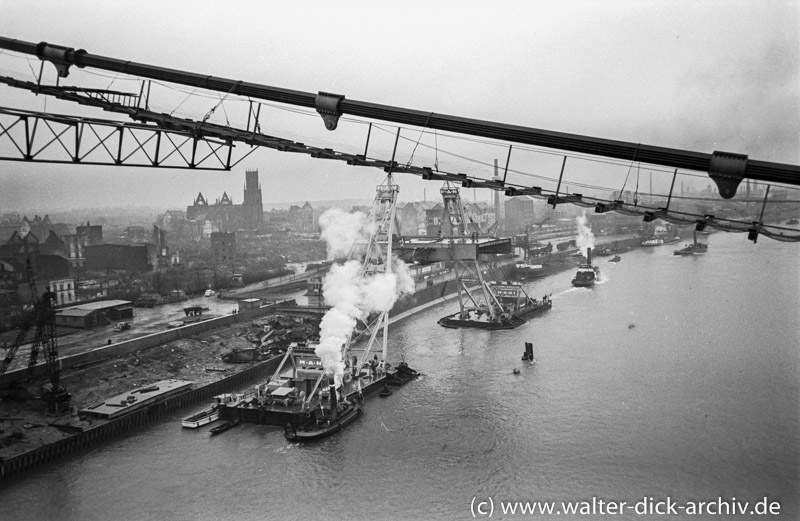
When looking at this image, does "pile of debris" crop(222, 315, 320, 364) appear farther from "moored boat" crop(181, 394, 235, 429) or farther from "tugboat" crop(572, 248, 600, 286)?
"tugboat" crop(572, 248, 600, 286)

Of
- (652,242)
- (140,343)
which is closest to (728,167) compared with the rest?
(140,343)

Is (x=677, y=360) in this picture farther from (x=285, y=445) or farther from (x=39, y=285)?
(x=39, y=285)

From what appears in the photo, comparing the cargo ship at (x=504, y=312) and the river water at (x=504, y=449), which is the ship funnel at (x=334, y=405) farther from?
the cargo ship at (x=504, y=312)

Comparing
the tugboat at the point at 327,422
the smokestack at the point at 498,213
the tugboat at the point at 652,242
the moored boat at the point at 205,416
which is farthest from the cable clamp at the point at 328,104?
the smokestack at the point at 498,213

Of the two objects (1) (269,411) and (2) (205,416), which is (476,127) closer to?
(1) (269,411)

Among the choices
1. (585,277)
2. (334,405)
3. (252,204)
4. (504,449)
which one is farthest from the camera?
(252,204)

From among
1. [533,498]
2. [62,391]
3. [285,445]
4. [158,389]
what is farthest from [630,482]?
[62,391]
